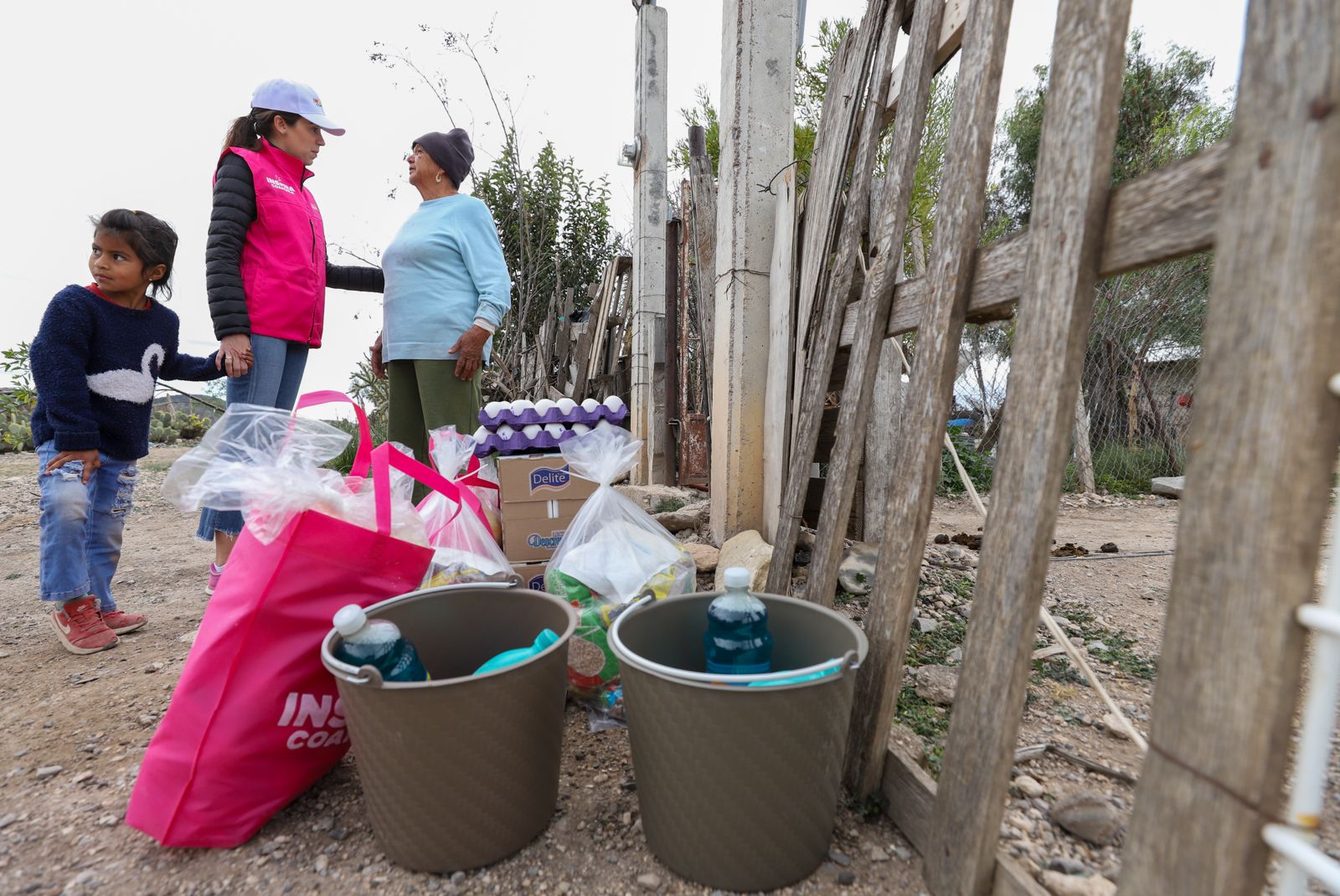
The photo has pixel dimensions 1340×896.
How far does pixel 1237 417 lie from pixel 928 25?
3.97ft

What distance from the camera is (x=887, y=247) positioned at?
1590mm

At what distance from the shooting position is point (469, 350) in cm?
269

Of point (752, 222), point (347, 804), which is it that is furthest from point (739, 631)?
point (752, 222)

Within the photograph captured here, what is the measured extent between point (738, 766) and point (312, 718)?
3.11 feet

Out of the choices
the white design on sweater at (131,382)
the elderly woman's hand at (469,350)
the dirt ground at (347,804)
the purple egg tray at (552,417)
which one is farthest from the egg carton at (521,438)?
the white design on sweater at (131,382)

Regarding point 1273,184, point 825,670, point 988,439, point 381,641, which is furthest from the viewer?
point 988,439

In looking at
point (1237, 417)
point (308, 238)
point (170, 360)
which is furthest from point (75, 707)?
point (1237, 417)

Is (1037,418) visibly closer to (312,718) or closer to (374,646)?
(374,646)

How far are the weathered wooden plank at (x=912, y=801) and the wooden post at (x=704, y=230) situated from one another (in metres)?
2.68

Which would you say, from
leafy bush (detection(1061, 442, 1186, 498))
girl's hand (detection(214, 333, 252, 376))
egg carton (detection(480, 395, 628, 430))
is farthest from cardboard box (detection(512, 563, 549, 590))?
leafy bush (detection(1061, 442, 1186, 498))

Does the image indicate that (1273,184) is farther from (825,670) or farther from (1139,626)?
(1139,626)

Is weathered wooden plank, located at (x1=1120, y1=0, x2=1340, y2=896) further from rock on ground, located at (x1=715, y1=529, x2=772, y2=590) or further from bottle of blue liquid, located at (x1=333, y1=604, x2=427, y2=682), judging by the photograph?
rock on ground, located at (x1=715, y1=529, x2=772, y2=590)

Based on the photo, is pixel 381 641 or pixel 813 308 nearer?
pixel 381 641

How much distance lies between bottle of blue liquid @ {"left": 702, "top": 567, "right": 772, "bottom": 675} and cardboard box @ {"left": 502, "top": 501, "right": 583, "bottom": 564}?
1132 mm
